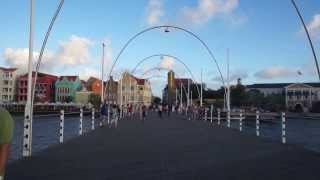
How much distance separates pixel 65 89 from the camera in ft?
588

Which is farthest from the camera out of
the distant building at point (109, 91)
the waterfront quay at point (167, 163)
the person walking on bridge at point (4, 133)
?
the distant building at point (109, 91)

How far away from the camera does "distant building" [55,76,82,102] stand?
17800cm

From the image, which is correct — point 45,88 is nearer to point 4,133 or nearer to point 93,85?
point 93,85

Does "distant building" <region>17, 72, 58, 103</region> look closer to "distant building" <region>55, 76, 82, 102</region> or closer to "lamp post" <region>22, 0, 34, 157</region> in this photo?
"distant building" <region>55, 76, 82, 102</region>

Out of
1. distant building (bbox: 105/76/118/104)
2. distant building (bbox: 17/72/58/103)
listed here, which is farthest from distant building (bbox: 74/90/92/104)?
distant building (bbox: 105/76/118/104)

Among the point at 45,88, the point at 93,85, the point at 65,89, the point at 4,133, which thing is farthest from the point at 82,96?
the point at 4,133

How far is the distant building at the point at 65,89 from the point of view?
7008 inches

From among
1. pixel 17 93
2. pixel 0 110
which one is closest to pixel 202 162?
pixel 0 110

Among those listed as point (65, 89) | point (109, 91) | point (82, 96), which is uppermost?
point (65, 89)

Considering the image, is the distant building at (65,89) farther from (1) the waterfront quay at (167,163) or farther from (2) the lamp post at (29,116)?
(2) the lamp post at (29,116)

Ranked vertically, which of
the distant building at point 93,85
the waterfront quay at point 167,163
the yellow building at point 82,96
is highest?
the distant building at point 93,85

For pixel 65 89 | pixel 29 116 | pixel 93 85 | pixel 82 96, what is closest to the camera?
pixel 29 116

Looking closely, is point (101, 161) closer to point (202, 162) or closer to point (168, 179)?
point (202, 162)

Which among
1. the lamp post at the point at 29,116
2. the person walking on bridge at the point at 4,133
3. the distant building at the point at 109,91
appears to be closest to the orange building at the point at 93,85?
the distant building at the point at 109,91
